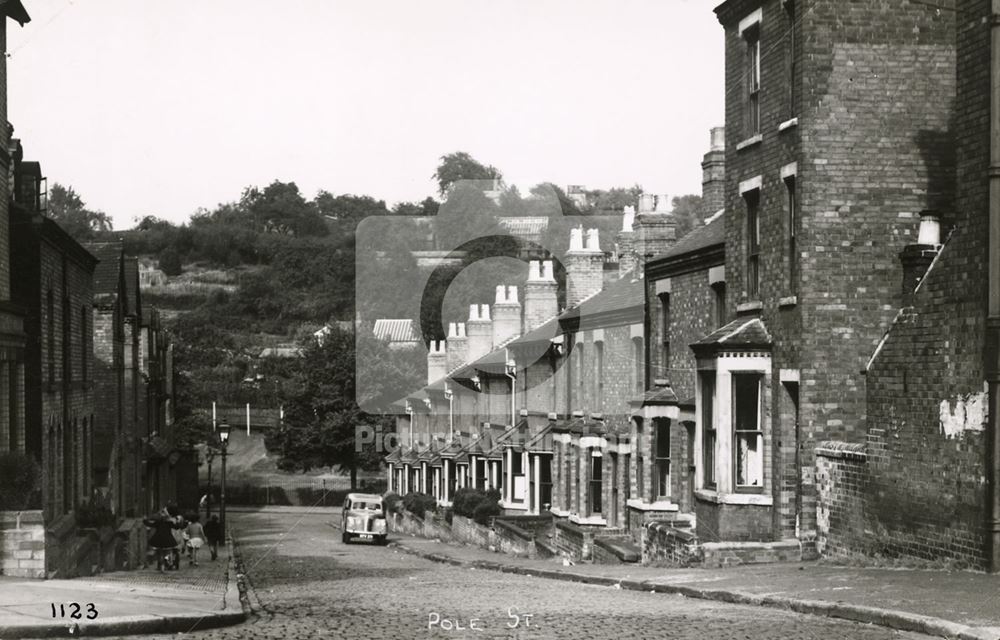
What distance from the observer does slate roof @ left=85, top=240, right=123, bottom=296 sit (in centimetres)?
4112

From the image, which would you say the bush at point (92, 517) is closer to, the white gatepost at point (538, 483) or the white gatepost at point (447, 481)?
the white gatepost at point (538, 483)

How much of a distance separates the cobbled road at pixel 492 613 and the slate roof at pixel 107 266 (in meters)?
16.4

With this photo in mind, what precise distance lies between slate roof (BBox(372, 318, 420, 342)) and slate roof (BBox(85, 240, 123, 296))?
46.5m

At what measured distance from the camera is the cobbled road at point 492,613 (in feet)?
45.4

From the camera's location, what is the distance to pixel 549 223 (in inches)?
3504

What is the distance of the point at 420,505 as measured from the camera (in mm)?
54750

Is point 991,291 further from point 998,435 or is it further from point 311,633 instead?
point 311,633

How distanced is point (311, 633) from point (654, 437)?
1894 cm

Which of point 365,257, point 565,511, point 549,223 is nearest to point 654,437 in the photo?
point 565,511

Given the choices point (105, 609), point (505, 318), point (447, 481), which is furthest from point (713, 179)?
point (447, 481)

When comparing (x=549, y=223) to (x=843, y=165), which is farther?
(x=549, y=223)

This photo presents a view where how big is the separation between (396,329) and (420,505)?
150ft

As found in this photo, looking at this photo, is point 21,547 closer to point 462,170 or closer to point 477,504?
point 477,504

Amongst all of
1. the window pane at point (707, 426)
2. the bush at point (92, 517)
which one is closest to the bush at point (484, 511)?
the bush at point (92, 517)
